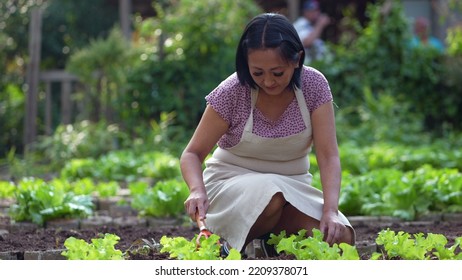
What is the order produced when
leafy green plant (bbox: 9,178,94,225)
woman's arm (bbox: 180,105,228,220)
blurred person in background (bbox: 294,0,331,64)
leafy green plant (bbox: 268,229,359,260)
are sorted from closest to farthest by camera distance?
1. leafy green plant (bbox: 268,229,359,260)
2. woman's arm (bbox: 180,105,228,220)
3. leafy green plant (bbox: 9,178,94,225)
4. blurred person in background (bbox: 294,0,331,64)

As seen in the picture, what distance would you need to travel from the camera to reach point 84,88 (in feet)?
34.7

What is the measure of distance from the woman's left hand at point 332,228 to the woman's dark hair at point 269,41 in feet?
1.91

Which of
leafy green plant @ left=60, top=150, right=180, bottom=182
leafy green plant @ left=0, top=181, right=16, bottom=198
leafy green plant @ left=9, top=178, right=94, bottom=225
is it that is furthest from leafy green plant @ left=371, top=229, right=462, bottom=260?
leafy green plant @ left=60, top=150, right=180, bottom=182

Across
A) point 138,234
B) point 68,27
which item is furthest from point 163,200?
point 68,27

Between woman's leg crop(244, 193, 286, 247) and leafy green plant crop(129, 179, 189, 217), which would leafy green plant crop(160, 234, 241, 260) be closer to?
woman's leg crop(244, 193, 286, 247)

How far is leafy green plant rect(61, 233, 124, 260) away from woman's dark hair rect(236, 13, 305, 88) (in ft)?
2.89

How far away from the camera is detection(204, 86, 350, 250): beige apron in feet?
11.0

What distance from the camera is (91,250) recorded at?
2.71 m

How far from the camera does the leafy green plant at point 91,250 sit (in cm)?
270

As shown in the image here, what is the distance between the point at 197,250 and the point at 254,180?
49cm

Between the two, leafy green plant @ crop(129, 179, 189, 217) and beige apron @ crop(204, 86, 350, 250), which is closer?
beige apron @ crop(204, 86, 350, 250)

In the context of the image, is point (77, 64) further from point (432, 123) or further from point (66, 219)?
point (66, 219)

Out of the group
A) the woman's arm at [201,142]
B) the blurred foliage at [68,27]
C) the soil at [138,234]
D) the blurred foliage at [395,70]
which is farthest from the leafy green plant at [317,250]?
the blurred foliage at [68,27]
